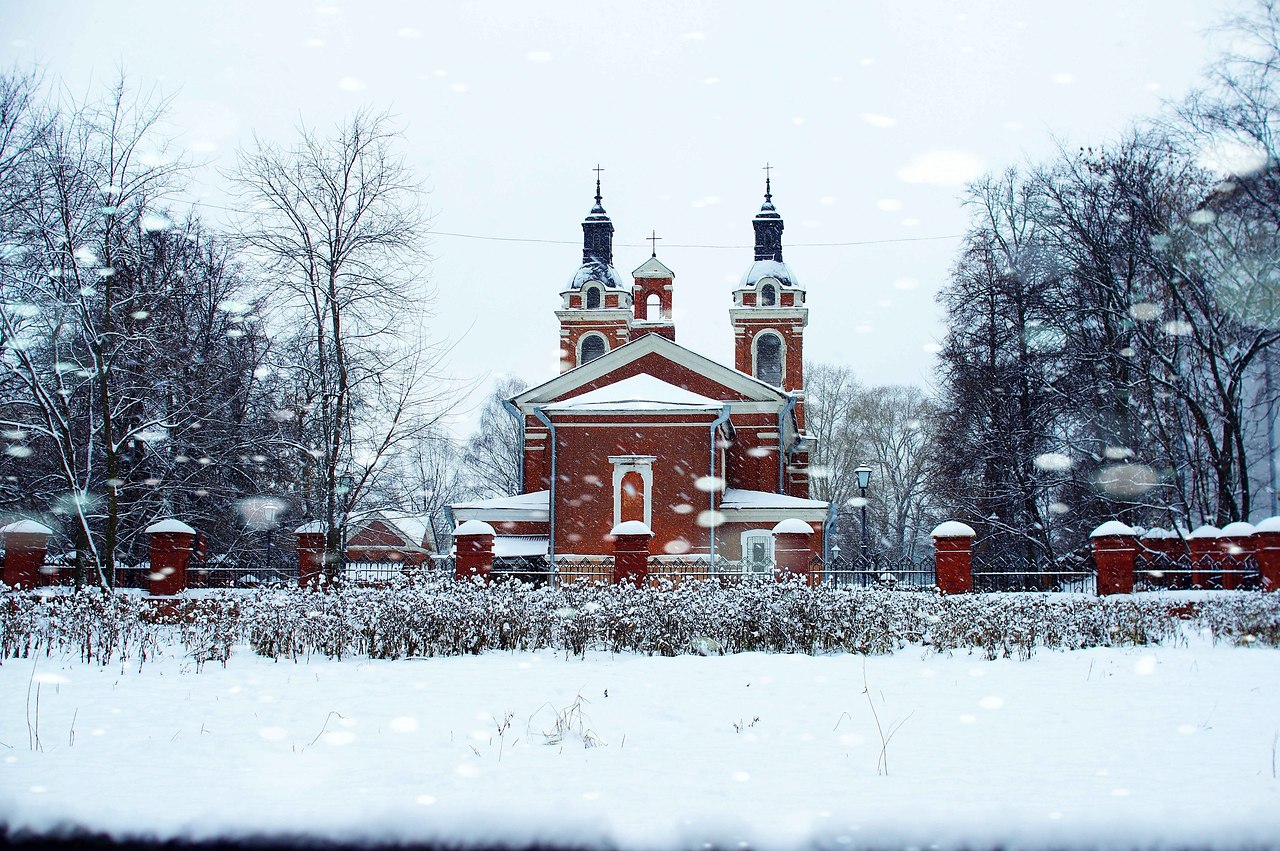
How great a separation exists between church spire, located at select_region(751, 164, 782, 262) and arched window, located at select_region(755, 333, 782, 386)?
3960 mm

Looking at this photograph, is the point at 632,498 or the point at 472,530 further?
the point at 632,498

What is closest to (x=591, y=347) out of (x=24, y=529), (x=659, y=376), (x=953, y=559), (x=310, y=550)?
(x=659, y=376)

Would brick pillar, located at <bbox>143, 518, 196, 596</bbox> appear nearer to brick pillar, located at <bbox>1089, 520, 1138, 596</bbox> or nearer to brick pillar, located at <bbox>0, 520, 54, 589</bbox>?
brick pillar, located at <bbox>0, 520, 54, 589</bbox>

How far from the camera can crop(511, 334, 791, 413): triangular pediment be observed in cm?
2762

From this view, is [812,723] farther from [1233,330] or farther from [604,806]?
[1233,330]

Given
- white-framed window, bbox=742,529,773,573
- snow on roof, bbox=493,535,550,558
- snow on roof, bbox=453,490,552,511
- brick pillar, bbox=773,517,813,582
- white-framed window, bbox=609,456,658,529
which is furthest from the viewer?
snow on roof, bbox=453,490,552,511

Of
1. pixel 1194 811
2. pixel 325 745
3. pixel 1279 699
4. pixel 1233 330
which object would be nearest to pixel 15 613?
pixel 325 745

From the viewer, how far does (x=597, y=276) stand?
36.5m

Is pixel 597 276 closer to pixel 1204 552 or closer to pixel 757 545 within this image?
pixel 757 545

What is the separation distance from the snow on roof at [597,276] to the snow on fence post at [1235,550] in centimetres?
2447

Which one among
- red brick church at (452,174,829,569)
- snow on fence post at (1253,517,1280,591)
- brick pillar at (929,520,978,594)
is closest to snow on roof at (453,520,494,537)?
red brick church at (452,174,829,569)

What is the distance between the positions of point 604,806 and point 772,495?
21.8 metres

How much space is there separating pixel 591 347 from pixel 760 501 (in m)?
13.7

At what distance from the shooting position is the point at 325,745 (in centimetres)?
534
